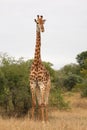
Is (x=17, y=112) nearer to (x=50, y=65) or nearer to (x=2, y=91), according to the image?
(x=2, y=91)

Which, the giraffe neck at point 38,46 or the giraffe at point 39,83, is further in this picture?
the giraffe neck at point 38,46

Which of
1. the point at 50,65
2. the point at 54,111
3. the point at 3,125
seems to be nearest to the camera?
the point at 3,125

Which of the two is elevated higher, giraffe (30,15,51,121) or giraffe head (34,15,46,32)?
giraffe head (34,15,46,32)

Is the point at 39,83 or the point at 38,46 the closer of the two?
the point at 39,83

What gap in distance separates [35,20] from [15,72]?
325 centimetres

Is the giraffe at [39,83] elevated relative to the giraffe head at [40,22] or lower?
lower

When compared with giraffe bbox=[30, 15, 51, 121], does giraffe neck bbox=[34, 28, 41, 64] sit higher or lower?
higher

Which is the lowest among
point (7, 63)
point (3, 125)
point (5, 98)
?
point (3, 125)

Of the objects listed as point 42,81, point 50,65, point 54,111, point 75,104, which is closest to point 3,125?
point 42,81

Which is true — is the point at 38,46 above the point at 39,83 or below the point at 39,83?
above

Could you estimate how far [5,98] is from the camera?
57.9 ft

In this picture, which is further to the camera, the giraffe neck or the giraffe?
the giraffe neck

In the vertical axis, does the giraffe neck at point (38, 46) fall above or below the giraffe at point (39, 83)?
above

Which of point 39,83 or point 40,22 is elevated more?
point 40,22
